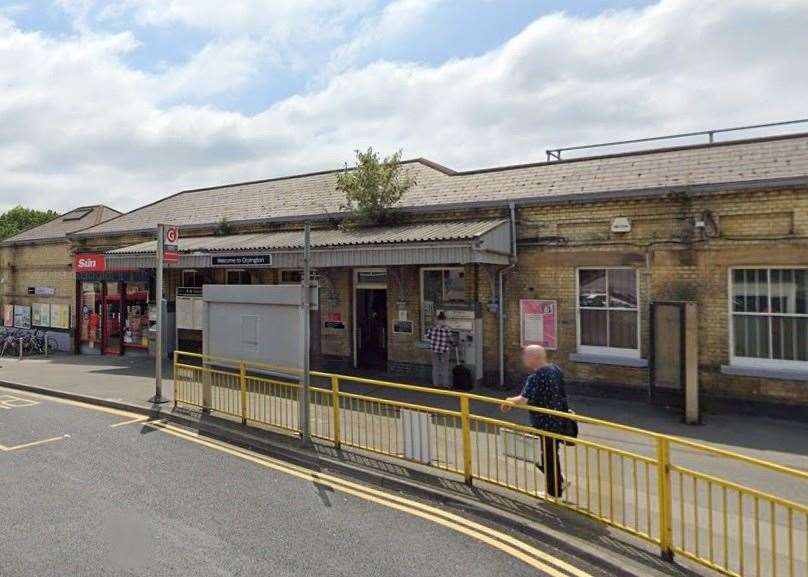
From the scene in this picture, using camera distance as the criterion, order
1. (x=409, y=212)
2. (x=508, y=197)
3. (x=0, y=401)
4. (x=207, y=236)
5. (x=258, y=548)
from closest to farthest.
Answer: (x=258, y=548) → (x=0, y=401) → (x=508, y=197) → (x=409, y=212) → (x=207, y=236)

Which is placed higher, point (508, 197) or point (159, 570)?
point (508, 197)

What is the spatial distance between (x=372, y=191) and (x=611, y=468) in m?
10.1

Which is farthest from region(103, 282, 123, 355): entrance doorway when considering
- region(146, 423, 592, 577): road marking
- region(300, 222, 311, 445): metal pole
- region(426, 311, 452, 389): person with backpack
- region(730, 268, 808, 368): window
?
region(730, 268, 808, 368): window

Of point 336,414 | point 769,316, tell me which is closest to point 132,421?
point 336,414

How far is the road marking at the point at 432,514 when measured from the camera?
14.6 feet

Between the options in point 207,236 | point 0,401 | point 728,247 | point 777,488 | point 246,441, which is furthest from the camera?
point 207,236

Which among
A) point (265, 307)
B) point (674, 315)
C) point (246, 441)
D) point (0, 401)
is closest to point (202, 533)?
point (246, 441)

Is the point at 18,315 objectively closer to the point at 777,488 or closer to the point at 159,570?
the point at 159,570

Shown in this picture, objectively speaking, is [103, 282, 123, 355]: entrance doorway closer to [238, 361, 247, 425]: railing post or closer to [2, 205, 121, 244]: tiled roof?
[2, 205, 121, 244]: tiled roof

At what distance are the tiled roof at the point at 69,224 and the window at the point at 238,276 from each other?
33.6ft

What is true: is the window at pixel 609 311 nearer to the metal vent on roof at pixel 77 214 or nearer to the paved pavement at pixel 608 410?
the paved pavement at pixel 608 410

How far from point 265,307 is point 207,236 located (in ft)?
30.5

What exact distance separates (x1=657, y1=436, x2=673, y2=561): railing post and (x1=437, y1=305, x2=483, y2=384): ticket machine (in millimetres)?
7265

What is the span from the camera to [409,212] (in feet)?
43.7
